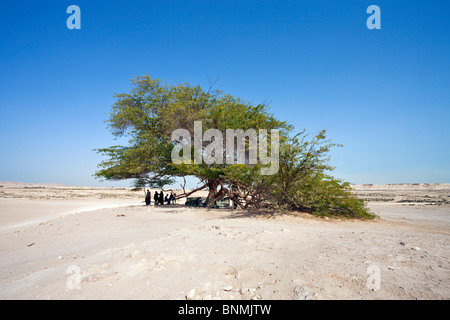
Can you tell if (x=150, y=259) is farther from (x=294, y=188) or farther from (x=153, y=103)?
(x=153, y=103)

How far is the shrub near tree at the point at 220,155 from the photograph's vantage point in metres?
13.6

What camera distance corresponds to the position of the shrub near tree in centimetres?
1356

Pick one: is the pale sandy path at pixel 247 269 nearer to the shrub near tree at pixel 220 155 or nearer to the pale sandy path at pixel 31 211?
the shrub near tree at pixel 220 155

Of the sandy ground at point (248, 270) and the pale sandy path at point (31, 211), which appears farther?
the pale sandy path at point (31, 211)

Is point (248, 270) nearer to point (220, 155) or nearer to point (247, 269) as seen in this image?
point (247, 269)

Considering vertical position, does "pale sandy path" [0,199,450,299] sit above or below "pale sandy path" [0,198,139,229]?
above

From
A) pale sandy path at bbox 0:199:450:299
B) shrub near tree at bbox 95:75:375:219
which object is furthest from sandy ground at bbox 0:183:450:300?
shrub near tree at bbox 95:75:375:219

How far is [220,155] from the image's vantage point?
1772 centimetres

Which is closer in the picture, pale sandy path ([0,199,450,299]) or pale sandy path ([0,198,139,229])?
pale sandy path ([0,199,450,299])

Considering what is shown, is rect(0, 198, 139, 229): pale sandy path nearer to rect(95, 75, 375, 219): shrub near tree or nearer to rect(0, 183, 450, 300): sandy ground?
rect(95, 75, 375, 219): shrub near tree

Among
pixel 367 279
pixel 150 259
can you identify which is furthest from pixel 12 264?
pixel 367 279

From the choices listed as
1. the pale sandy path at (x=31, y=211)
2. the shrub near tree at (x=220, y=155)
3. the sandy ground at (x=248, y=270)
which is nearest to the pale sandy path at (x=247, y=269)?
the sandy ground at (x=248, y=270)

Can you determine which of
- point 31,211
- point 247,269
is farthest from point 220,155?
point 31,211
